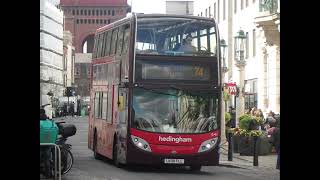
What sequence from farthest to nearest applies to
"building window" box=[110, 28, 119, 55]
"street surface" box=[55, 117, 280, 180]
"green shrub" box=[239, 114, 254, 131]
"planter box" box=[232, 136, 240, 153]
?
1. "planter box" box=[232, 136, 240, 153]
2. "green shrub" box=[239, 114, 254, 131]
3. "building window" box=[110, 28, 119, 55]
4. "street surface" box=[55, 117, 280, 180]

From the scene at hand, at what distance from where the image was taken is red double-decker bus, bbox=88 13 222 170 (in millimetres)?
19156

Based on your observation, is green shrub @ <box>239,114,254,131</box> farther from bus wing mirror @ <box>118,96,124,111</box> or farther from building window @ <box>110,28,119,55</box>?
bus wing mirror @ <box>118,96,124,111</box>

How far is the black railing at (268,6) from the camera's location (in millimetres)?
32641

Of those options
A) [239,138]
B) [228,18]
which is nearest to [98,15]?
[228,18]

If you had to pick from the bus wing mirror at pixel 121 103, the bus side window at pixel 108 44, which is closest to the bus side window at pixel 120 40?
the bus wing mirror at pixel 121 103

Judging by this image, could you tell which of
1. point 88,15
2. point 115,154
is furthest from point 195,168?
point 88,15

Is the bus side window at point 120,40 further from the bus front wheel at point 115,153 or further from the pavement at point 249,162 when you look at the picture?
the pavement at point 249,162

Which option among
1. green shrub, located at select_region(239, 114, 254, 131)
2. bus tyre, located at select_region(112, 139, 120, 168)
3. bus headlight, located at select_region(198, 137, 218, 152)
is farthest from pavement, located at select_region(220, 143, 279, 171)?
bus tyre, located at select_region(112, 139, 120, 168)

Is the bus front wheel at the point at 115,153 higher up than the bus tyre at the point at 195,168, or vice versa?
the bus front wheel at the point at 115,153

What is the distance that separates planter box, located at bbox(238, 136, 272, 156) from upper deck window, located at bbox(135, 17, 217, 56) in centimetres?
786

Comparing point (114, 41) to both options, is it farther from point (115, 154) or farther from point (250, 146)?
point (250, 146)

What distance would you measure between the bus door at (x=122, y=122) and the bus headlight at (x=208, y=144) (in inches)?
80.5

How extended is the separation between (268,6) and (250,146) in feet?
29.7
